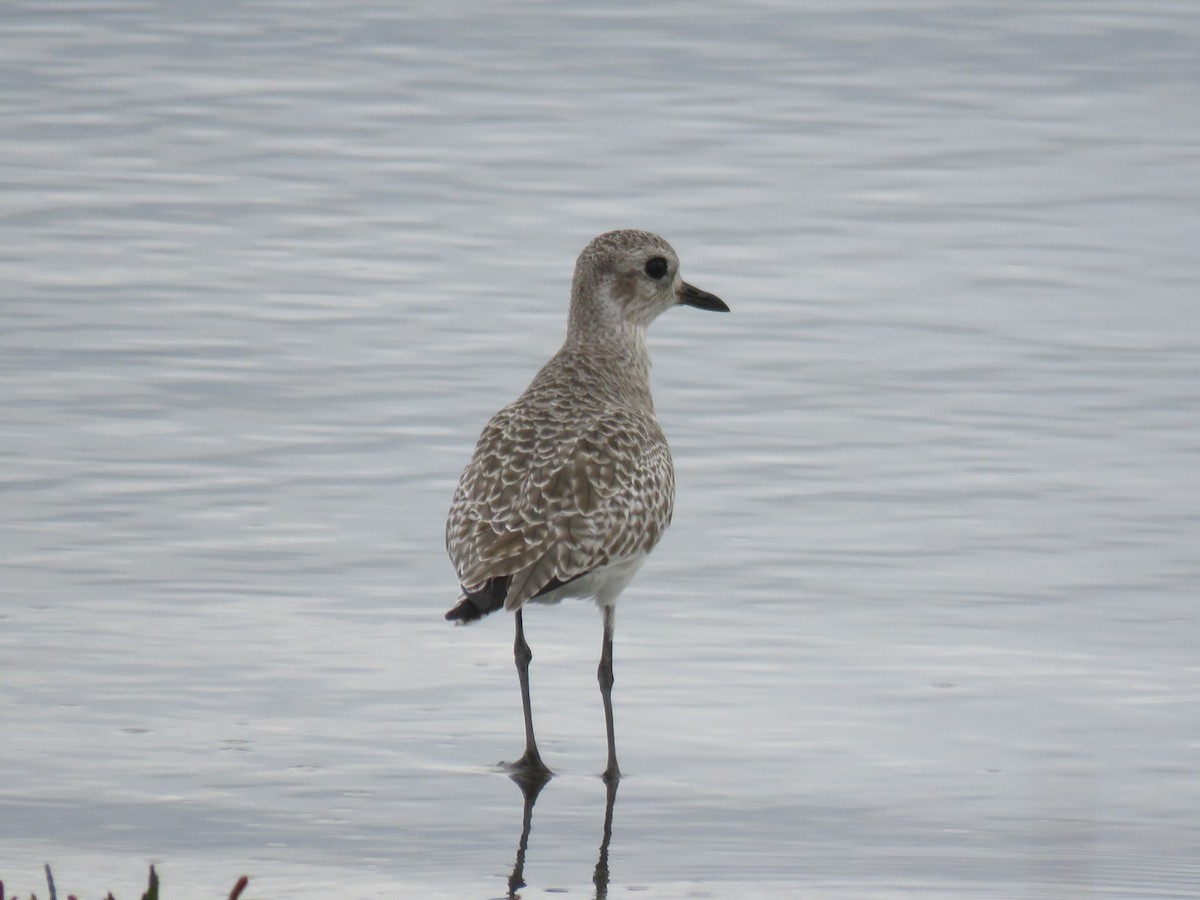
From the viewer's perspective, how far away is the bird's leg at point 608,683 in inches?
364

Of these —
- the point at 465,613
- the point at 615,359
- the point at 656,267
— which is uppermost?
the point at 656,267

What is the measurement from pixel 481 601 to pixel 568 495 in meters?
0.70

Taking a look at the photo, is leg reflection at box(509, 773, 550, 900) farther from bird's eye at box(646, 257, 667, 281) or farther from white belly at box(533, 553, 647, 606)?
bird's eye at box(646, 257, 667, 281)

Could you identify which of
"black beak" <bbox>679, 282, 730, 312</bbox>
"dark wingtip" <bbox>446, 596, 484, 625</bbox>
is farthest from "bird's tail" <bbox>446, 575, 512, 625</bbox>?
"black beak" <bbox>679, 282, 730, 312</bbox>

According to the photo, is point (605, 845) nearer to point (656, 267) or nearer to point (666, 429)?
point (656, 267)

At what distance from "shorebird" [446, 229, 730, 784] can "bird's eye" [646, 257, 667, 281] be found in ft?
0.91

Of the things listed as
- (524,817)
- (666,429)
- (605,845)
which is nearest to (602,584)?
(524,817)

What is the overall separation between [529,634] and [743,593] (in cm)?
96

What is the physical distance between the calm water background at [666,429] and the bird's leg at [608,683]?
102 millimetres

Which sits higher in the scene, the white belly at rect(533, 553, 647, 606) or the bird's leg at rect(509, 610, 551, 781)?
the white belly at rect(533, 553, 647, 606)

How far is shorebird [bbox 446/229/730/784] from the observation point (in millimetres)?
9211

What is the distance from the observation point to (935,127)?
64.6ft

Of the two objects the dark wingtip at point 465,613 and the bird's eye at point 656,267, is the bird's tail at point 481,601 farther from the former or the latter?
the bird's eye at point 656,267

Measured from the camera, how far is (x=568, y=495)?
9516mm
